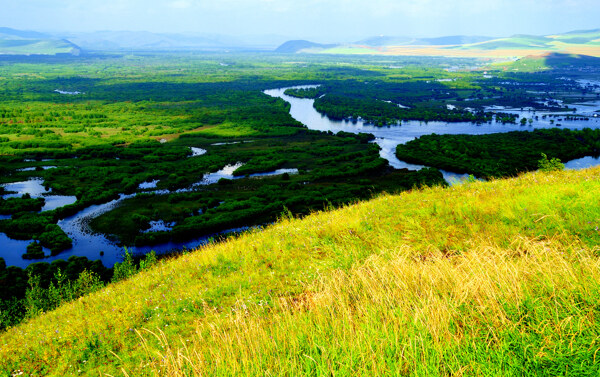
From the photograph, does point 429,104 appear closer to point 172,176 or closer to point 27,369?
point 172,176

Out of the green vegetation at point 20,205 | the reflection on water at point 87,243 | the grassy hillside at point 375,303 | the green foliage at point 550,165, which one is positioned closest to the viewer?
the grassy hillside at point 375,303

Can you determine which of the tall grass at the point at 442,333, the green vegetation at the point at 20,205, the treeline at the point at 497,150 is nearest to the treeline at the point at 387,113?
the treeline at the point at 497,150

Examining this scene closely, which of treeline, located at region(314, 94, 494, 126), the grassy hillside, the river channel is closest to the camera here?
the grassy hillside

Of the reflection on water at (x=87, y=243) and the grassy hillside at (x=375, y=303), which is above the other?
the grassy hillside at (x=375, y=303)

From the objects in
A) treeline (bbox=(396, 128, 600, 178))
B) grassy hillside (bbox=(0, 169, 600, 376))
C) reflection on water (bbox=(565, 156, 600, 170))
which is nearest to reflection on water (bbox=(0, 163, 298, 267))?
grassy hillside (bbox=(0, 169, 600, 376))

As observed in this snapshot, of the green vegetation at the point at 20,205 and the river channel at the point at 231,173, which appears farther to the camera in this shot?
the green vegetation at the point at 20,205

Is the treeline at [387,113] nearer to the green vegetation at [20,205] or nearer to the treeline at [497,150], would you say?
the treeline at [497,150]

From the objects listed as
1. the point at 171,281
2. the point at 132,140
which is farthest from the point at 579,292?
the point at 132,140

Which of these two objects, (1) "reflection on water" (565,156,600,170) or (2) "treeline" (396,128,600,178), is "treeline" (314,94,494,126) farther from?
(1) "reflection on water" (565,156,600,170)
